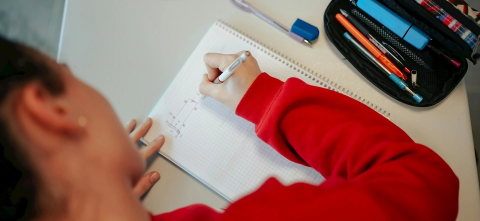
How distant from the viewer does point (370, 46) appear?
0.50 m

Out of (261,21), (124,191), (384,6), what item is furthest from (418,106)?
(124,191)

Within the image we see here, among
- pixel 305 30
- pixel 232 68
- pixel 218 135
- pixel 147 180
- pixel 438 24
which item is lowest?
pixel 147 180

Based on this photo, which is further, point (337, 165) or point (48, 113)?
point (337, 165)

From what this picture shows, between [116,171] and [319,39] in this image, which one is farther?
[319,39]

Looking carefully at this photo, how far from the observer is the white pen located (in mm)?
416

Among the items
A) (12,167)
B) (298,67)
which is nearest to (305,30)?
(298,67)

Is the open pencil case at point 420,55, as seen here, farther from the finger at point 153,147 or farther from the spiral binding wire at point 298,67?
the finger at point 153,147

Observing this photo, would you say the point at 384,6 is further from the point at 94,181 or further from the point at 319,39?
the point at 94,181

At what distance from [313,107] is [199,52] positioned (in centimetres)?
23

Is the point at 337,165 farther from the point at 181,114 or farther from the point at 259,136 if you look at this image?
the point at 181,114

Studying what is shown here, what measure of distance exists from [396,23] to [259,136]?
0.98 feet

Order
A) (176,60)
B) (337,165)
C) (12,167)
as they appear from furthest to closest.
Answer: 1. (176,60)
2. (337,165)
3. (12,167)

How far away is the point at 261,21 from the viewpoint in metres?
0.54

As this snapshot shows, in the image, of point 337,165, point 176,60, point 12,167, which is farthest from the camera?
point 176,60
